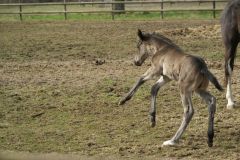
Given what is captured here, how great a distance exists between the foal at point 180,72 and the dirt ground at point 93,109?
334 millimetres

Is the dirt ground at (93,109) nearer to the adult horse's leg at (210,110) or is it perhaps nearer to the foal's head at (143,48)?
the adult horse's leg at (210,110)

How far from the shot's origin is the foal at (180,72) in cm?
578

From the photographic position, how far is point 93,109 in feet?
25.4

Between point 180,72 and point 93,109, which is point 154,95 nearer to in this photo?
point 180,72

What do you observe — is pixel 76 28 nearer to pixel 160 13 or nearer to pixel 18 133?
pixel 160 13

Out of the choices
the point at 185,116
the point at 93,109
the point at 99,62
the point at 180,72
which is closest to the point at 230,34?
the point at 93,109

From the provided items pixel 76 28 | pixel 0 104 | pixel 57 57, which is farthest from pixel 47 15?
pixel 0 104

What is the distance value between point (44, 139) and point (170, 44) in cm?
189

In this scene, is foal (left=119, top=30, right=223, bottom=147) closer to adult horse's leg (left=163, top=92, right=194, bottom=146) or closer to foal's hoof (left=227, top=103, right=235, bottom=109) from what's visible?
adult horse's leg (left=163, top=92, right=194, bottom=146)

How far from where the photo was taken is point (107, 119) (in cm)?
722

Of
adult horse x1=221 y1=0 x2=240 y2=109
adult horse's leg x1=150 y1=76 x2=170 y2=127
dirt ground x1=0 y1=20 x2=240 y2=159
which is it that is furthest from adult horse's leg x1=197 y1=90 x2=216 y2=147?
adult horse x1=221 y1=0 x2=240 y2=109

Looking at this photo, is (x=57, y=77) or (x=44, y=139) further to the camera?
(x=57, y=77)

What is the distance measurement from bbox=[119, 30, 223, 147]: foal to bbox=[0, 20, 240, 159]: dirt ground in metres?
0.33

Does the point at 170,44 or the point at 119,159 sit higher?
the point at 170,44
